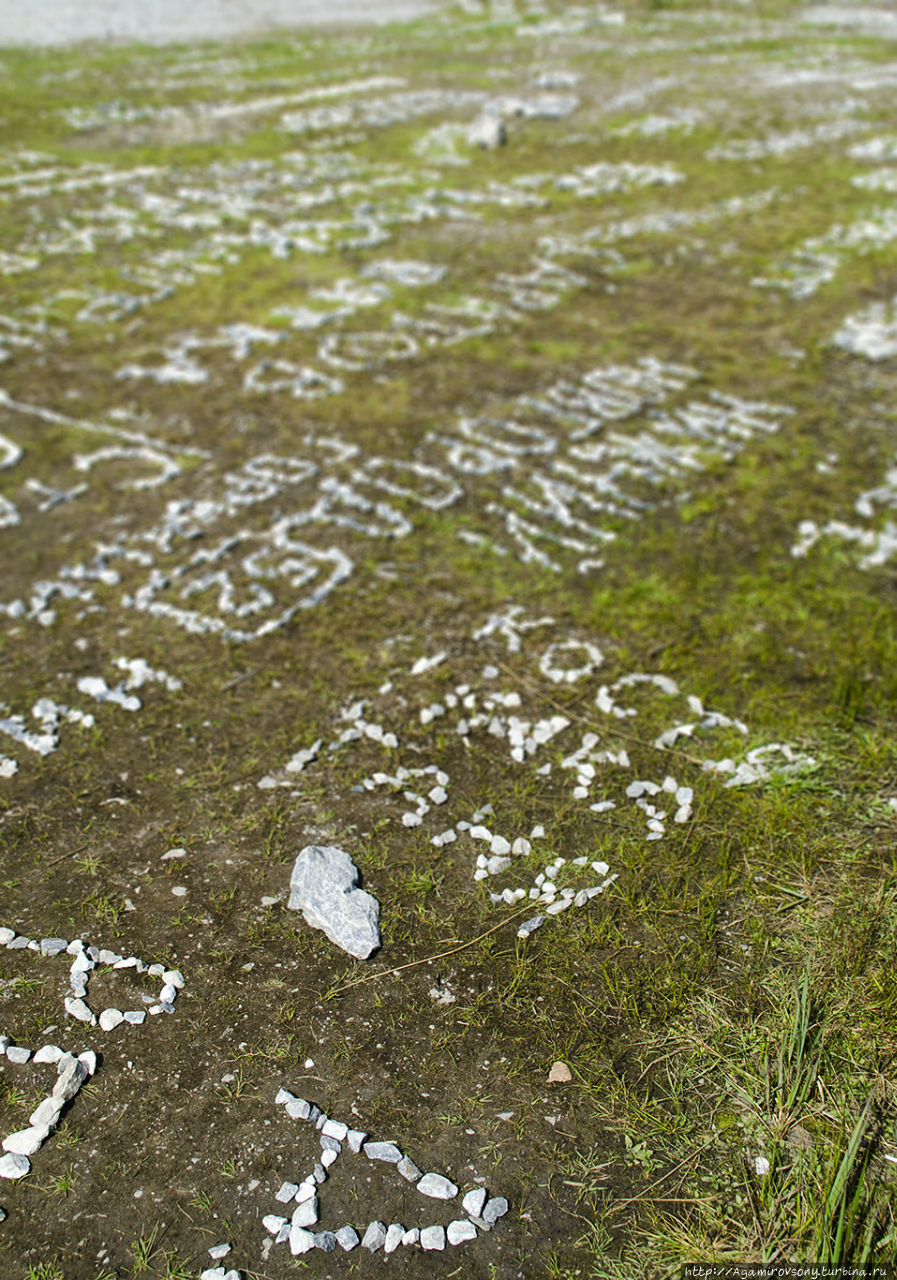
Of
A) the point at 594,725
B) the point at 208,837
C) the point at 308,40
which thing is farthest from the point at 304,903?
the point at 308,40

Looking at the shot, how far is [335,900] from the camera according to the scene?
4230 millimetres

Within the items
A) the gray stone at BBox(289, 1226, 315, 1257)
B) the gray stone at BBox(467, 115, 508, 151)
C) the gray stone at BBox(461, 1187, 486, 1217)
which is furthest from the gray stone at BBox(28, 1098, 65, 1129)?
the gray stone at BBox(467, 115, 508, 151)

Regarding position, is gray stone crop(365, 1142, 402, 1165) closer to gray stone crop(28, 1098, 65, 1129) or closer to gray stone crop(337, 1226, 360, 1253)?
gray stone crop(337, 1226, 360, 1253)

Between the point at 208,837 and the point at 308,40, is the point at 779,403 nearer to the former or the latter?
the point at 208,837

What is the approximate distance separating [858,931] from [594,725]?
72.9 inches

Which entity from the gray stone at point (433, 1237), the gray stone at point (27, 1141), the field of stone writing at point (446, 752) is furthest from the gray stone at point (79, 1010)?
the gray stone at point (433, 1237)

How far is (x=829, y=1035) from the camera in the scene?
3.62m

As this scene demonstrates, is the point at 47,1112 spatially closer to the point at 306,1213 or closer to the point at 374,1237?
the point at 306,1213

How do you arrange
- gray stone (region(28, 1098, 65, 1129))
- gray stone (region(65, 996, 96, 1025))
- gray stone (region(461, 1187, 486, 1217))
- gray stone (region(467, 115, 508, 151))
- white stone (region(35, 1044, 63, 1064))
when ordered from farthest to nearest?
gray stone (region(467, 115, 508, 151)) → gray stone (region(65, 996, 96, 1025)) → white stone (region(35, 1044, 63, 1064)) → gray stone (region(28, 1098, 65, 1129)) → gray stone (region(461, 1187, 486, 1217))

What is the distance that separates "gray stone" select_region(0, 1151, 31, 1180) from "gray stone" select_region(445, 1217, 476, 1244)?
5.29 ft

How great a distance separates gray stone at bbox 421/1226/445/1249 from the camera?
10.00 ft

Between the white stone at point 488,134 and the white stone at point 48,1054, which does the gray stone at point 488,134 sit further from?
the white stone at point 48,1054

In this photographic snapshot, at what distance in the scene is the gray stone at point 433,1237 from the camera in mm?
3047

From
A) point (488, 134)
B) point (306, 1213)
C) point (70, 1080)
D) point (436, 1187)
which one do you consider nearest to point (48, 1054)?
point (70, 1080)
